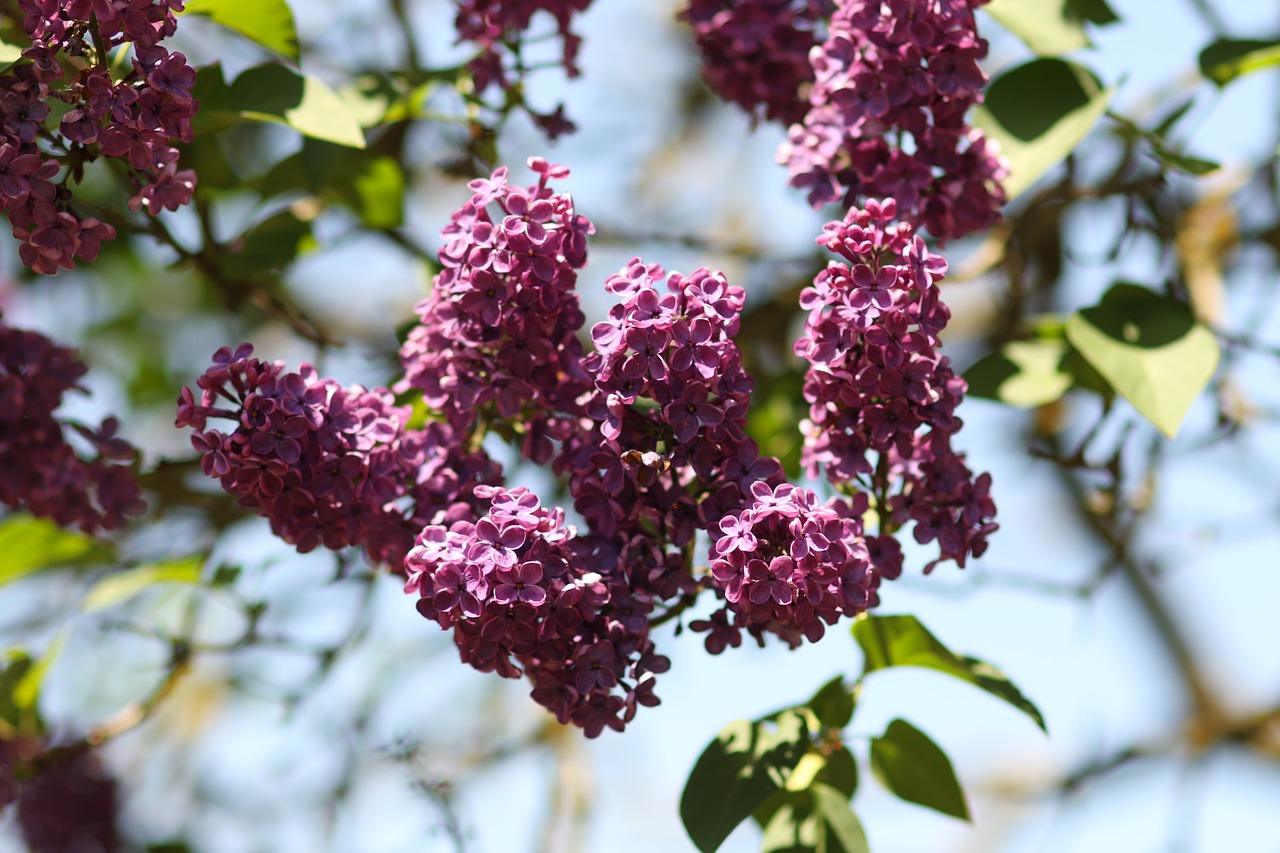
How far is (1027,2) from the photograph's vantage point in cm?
176

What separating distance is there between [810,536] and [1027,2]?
98cm

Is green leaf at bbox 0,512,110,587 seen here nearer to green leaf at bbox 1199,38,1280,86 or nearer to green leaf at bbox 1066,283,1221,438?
green leaf at bbox 1066,283,1221,438

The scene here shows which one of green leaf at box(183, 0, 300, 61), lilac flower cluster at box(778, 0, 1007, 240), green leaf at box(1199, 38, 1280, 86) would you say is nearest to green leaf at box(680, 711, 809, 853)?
lilac flower cluster at box(778, 0, 1007, 240)

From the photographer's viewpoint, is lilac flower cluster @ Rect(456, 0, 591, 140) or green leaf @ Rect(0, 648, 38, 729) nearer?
lilac flower cluster @ Rect(456, 0, 591, 140)

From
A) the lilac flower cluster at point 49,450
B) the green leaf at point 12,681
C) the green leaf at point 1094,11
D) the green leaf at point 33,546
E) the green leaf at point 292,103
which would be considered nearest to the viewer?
the green leaf at point 292,103

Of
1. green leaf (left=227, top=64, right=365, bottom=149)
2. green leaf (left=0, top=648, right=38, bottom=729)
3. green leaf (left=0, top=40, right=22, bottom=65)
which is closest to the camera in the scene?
green leaf (left=0, top=40, right=22, bottom=65)

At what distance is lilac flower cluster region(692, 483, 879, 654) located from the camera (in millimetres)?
1176

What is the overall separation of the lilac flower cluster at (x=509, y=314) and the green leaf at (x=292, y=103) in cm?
26

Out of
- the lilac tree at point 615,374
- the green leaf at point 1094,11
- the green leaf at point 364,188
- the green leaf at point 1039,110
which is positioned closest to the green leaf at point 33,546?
the lilac tree at point 615,374

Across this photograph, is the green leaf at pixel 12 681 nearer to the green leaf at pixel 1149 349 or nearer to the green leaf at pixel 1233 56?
the green leaf at pixel 1149 349

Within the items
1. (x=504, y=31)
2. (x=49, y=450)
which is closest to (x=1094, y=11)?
(x=504, y=31)

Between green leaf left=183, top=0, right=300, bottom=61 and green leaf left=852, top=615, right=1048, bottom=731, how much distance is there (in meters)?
1.04

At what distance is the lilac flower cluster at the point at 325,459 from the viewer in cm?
127

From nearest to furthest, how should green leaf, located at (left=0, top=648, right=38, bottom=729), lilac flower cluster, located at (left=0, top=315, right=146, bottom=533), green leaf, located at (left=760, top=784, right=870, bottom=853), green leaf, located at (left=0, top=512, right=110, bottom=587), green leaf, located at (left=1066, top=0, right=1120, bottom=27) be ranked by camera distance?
green leaf, located at (left=760, top=784, right=870, bottom=853) → lilac flower cluster, located at (left=0, top=315, right=146, bottom=533) → green leaf, located at (left=1066, top=0, right=1120, bottom=27) → green leaf, located at (left=0, top=648, right=38, bottom=729) → green leaf, located at (left=0, top=512, right=110, bottom=587)
